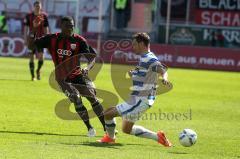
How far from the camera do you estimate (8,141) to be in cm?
1242

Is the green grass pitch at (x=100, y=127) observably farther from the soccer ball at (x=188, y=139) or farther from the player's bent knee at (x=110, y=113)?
the player's bent knee at (x=110, y=113)

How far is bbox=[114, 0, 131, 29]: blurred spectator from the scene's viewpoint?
45.9 m

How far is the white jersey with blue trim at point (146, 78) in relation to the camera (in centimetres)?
1254

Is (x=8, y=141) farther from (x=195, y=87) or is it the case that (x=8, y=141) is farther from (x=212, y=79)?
(x=212, y=79)

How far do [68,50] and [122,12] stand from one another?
108ft

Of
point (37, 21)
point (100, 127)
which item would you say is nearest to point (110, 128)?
point (100, 127)

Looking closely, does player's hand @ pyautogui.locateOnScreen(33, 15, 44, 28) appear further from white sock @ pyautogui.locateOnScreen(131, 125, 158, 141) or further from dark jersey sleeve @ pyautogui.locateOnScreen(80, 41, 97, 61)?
white sock @ pyautogui.locateOnScreen(131, 125, 158, 141)

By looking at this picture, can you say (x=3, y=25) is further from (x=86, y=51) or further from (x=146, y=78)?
(x=146, y=78)

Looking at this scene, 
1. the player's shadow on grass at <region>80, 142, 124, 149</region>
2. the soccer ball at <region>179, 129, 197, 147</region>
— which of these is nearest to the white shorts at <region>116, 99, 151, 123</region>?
the player's shadow on grass at <region>80, 142, 124, 149</region>

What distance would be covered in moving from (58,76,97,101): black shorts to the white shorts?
1444mm

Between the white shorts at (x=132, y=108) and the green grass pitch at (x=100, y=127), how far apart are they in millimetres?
542

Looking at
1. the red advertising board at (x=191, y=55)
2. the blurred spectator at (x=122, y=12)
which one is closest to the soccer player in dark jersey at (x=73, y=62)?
the red advertising board at (x=191, y=55)

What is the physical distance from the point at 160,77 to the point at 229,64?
27.1m

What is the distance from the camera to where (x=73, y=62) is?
14078 mm
